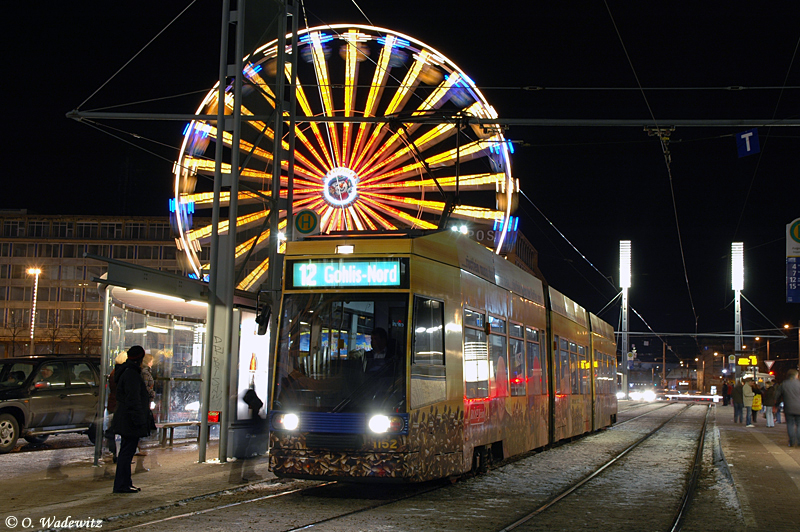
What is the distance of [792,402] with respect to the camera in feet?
53.2

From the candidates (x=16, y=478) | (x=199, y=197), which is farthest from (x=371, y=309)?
(x=199, y=197)

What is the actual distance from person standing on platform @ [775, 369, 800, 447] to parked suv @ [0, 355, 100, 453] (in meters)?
13.2

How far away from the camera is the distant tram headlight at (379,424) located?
884 cm

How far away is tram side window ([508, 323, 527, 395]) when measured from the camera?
1274cm

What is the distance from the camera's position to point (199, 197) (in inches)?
922

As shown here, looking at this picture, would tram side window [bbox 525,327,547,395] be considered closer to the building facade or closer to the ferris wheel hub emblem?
the ferris wheel hub emblem

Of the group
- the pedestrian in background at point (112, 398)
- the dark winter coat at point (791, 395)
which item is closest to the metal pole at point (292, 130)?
the pedestrian in background at point (112, 398)

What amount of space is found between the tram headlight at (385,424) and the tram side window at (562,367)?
25.5 ft

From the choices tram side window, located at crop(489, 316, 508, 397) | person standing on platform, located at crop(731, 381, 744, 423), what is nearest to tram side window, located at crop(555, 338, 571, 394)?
tram side window, located at crop(489, 316, 508, 397)

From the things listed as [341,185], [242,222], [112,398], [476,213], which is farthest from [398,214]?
[112,398]

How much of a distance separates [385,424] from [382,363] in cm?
67

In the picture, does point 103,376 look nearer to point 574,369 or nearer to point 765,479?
point 765,479

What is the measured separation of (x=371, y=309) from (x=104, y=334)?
444 centimetres

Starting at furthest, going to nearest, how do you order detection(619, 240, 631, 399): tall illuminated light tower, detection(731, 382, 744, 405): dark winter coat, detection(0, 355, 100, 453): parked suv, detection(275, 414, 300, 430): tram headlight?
detection(619, 240, 631, 399): tall illuminated light tower, detection(731, 382, 744, 405): dark winter coat, detection(0, 355, 100, 453): parked suv, detection(275, 414, 300, 430): tram headlight
